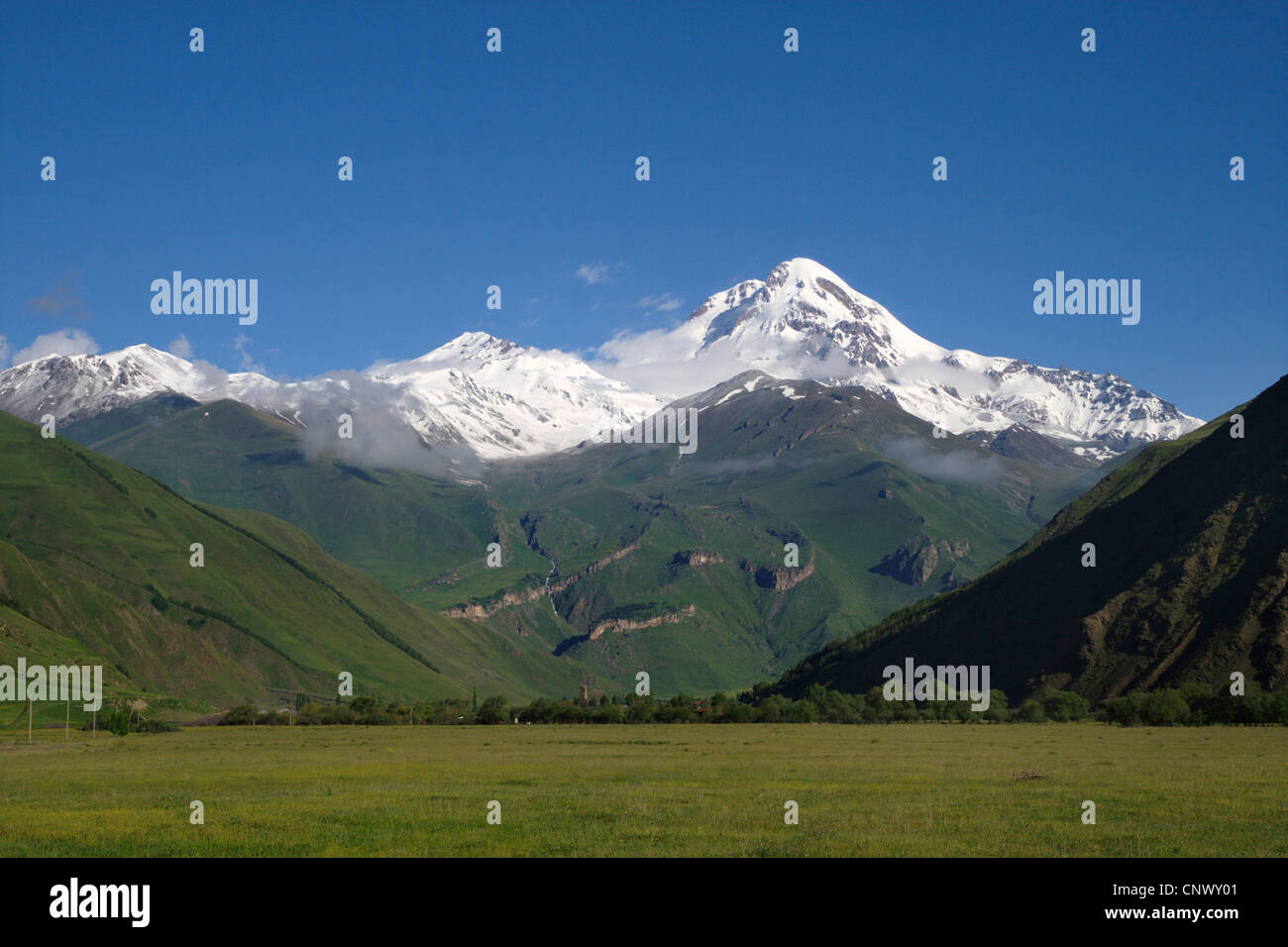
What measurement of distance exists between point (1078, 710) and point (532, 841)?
165 meters

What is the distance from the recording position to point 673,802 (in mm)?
51781

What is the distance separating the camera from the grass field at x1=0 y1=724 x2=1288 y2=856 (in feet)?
129

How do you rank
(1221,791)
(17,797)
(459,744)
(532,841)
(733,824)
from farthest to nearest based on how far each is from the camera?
(459,744), (17,797), (1221,791), (733,824), (532,841)

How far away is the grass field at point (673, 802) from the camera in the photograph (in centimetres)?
3934

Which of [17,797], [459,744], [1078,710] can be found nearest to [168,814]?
[17,797]
